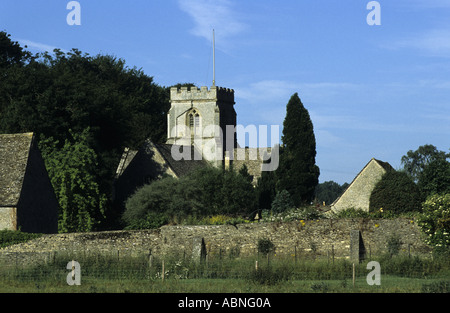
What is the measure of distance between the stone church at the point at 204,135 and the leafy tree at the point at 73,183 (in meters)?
19.2

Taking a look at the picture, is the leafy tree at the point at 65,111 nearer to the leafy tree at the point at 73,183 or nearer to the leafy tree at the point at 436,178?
the leafy tree at the point at 73,183

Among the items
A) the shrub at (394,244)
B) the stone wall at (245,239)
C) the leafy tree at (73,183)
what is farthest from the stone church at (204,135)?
the shrub at (394,244)

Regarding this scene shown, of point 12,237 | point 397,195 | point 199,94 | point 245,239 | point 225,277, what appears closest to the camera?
point 225,277

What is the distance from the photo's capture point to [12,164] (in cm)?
4266

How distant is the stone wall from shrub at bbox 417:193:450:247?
578 millimetres

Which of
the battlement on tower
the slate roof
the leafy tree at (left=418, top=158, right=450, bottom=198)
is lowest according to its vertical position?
the leafy tree at (left=418, top=158, right=450, bottom=198)

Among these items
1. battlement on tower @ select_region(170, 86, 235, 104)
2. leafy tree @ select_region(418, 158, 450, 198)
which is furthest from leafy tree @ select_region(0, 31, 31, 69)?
leafy tree @ select_region(418, 158, 450, 198)

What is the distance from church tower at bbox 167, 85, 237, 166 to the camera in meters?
89.9

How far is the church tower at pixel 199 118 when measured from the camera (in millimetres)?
89938

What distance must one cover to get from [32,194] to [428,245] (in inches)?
787

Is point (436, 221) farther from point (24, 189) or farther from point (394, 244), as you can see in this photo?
point (24, 189)

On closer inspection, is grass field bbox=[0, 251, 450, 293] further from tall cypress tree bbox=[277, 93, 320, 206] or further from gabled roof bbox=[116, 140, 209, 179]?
gabled roof bbox=[116, 140, 209, 179]

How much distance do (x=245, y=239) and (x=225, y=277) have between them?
1041 cm

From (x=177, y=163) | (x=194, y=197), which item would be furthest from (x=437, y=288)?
(x=177, y=163)
